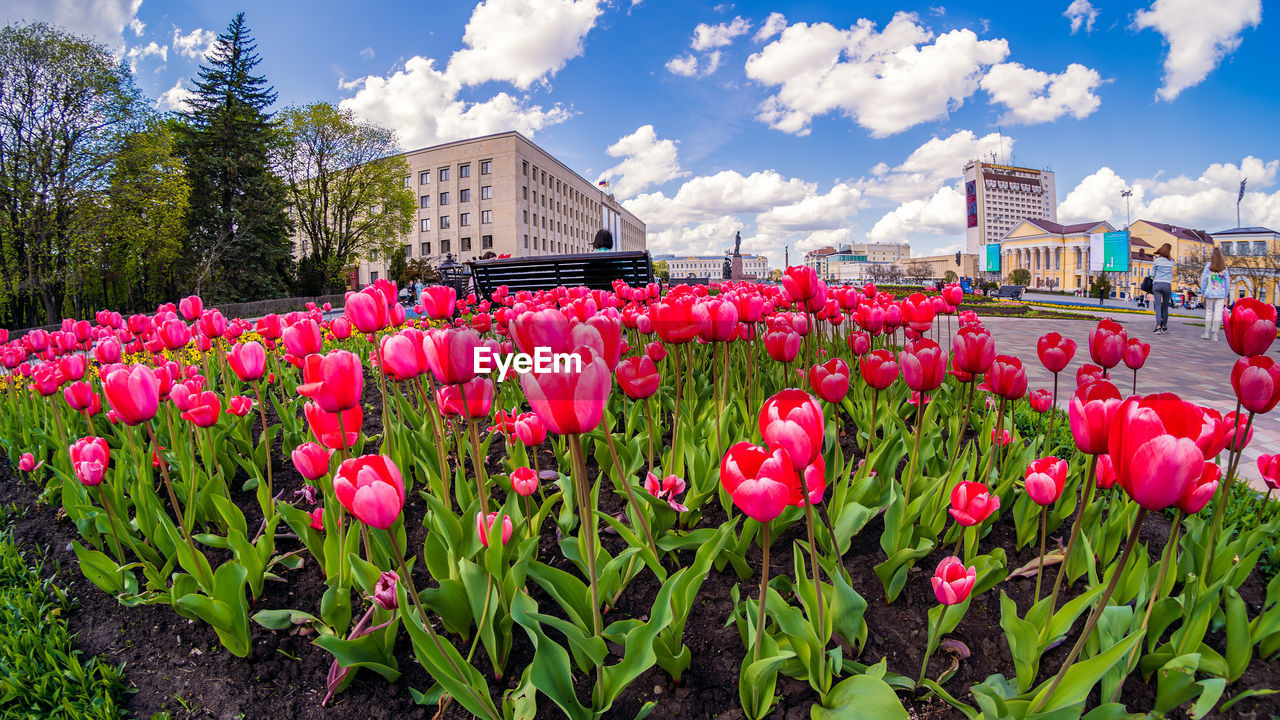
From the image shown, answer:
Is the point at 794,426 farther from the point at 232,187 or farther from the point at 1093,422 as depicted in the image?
the point at 232,187

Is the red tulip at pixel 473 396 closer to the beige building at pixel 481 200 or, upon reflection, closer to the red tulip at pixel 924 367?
the red tulip at pixel 924 367

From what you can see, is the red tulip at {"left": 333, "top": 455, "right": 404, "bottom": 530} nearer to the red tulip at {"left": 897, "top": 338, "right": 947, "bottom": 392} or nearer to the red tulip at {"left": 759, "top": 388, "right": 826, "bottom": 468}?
the red tulip at {"left": 759, "top": 388, "right": 826, "bottom": 468}

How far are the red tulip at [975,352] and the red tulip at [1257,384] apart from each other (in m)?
0.60

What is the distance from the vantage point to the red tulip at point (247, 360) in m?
2.29

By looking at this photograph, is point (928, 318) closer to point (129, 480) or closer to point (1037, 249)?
point (129, 480)

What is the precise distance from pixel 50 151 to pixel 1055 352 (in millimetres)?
32585

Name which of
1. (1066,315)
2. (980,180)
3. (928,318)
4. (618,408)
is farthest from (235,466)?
(980,180)

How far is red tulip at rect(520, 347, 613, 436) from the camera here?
3.59 feet

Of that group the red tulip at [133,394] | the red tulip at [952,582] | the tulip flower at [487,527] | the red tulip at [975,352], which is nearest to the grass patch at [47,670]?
the red tulip at [133,394]

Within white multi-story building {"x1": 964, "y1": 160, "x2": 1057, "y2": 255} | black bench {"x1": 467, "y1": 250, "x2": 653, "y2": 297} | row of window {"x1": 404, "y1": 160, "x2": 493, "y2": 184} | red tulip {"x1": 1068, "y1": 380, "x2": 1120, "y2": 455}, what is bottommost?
red tulip {"x1": 1068, "y1": 380, "x2": 1120, "y2": 455}

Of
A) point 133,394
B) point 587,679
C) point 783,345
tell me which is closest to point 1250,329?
point 783,345

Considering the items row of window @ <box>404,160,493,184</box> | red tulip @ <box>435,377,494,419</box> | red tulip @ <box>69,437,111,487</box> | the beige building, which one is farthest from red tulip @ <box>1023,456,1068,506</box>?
row of window @ <box>404,160,493,184</box>

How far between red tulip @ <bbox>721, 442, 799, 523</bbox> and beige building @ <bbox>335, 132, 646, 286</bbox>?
50442 millimetres

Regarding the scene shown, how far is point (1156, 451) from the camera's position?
950 millimetres
